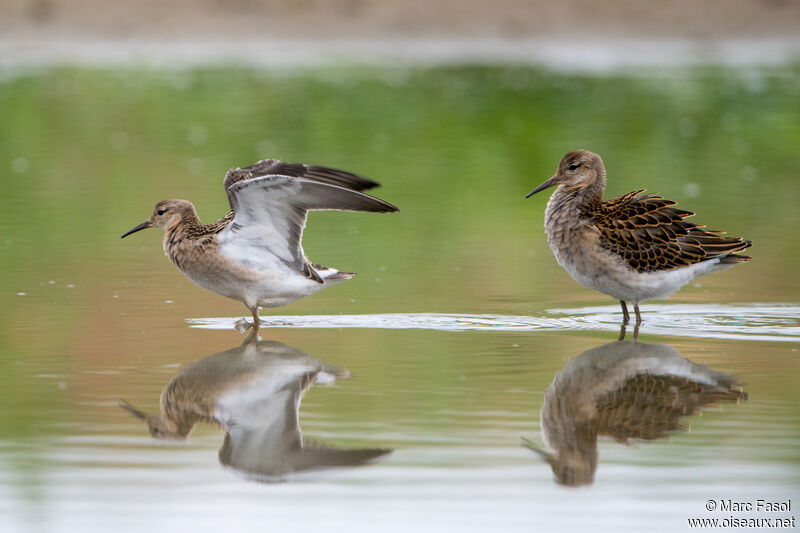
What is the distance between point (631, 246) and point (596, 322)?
0.60 metres

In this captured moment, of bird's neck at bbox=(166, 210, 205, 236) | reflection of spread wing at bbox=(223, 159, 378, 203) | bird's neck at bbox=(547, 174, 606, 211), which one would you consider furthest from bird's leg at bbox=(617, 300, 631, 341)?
bird's neck at bbox=(166, 210, 205, 236)

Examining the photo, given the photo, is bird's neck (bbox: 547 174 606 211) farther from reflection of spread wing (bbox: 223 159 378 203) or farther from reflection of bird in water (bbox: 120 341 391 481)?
reflection of bird in water (bbox: 120 341 391 481)

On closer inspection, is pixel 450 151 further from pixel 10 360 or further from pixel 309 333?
pixel 10 360

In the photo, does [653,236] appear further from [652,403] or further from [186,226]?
[186,226]

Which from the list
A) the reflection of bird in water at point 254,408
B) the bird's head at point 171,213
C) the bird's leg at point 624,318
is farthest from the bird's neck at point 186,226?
the bird's leg at point 624,318

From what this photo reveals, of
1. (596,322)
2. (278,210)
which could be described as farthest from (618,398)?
(278,210)

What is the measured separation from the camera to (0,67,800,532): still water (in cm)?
669

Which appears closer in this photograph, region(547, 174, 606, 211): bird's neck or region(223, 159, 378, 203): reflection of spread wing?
region(223, 159, 378, 203): reflection of spread wing

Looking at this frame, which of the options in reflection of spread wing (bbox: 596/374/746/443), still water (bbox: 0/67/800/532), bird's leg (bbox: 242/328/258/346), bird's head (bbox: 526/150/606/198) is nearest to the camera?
still water (bbox: 0/67/800/532)

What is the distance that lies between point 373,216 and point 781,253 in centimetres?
470

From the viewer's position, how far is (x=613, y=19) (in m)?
39.9

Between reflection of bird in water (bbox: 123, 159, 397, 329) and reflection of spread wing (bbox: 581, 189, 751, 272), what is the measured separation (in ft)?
5.76

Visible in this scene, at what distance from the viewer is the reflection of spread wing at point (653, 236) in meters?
10.7

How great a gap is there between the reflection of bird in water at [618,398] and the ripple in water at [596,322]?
727 millimetres
